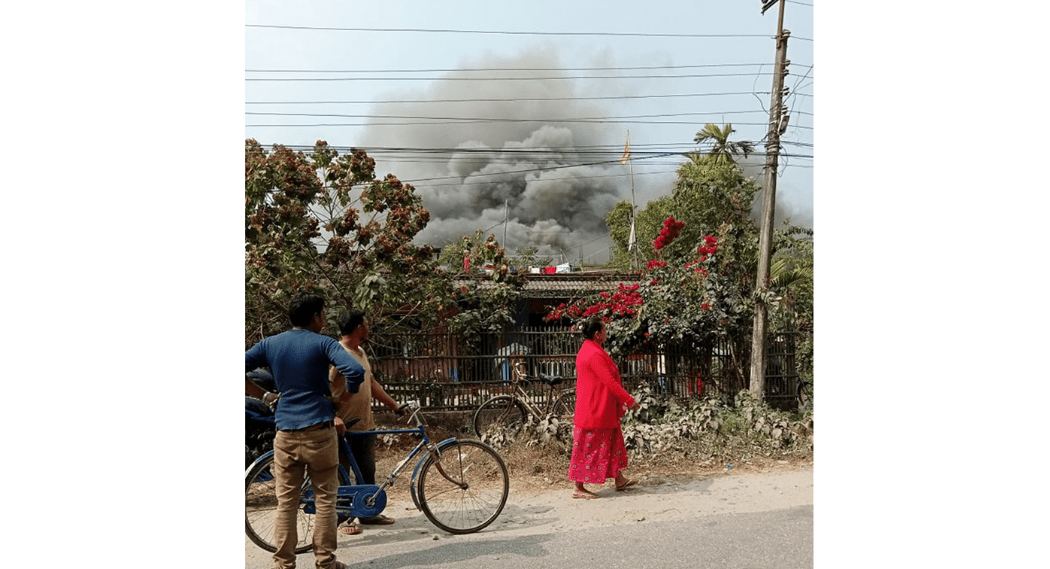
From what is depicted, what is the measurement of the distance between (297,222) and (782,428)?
5.94 m

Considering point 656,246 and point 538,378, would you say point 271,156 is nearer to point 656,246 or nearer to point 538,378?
point 538,378

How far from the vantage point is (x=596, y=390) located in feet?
21.8

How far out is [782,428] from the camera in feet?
28.7

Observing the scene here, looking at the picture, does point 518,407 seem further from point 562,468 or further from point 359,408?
point 359,408

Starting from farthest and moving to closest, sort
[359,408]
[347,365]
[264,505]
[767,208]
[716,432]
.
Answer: [767,208]
[716,432]
[359,408]
[264,505]
[347,365]

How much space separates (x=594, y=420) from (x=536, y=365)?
3.67m

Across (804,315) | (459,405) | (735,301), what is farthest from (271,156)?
(804,315)

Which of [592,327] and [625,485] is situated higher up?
[592,327]

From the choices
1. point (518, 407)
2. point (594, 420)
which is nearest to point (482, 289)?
point (518, 407)

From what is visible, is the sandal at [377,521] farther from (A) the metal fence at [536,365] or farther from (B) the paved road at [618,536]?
(A) the metal fence at [536,365]

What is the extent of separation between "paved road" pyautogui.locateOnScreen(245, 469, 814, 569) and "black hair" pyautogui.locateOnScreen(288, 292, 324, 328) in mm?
1600

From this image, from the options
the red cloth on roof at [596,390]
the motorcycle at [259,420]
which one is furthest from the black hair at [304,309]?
the red cloth on roof at [596,390]

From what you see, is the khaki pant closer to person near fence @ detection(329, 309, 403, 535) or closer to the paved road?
the paved road

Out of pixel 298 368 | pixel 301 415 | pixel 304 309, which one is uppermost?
pixel 304 309
